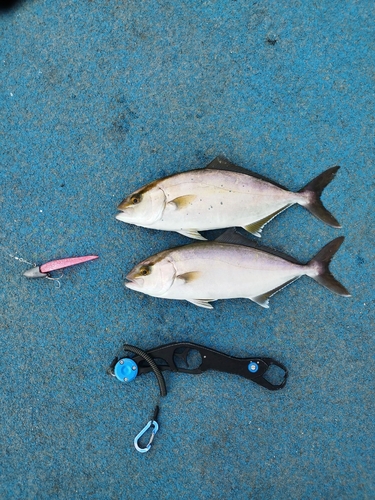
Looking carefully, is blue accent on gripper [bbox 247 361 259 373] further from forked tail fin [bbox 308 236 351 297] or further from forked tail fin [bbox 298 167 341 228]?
forked tail fin [bbox 298 167 341 228]

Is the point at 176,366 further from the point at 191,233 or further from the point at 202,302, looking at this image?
the point at 191,233

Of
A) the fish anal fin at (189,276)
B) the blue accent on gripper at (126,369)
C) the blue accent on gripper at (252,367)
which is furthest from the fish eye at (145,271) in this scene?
the blue accent on gripper at (252,367)

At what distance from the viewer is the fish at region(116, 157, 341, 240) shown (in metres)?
1.97

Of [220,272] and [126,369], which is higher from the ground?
[220,272]

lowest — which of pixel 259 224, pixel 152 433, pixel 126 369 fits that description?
pixel 152 433

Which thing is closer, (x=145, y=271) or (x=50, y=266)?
(x=145, y=271)

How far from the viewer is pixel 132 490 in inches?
86.0

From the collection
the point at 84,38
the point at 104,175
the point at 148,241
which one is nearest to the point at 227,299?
the point at 148,241

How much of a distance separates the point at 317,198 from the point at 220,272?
1.91 ft

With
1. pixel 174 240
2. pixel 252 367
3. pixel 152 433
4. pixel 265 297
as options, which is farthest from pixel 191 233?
pixel 152 433

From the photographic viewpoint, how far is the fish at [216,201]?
1.97m

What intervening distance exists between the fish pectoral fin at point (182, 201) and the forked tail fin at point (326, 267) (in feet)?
2.09

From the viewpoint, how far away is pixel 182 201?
196 centimetres

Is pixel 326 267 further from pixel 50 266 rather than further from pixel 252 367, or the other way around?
pixel 50 266
